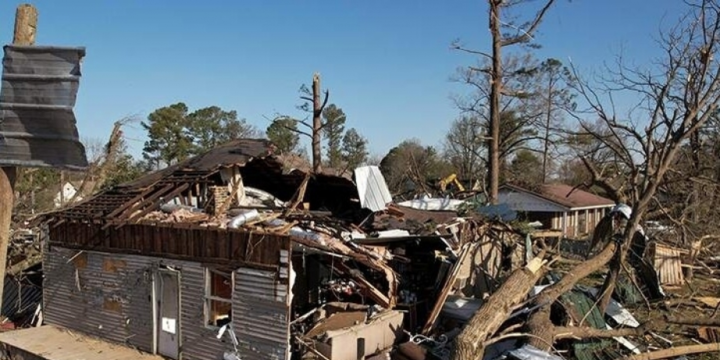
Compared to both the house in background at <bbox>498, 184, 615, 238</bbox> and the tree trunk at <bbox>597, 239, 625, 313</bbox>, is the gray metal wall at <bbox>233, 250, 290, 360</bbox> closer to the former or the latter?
the tree trunk at <bbox>597, 239, 625, 313</bbox>

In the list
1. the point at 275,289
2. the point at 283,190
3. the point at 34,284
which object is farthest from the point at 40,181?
the point at 275,289

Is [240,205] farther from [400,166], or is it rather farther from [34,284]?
[400,166]

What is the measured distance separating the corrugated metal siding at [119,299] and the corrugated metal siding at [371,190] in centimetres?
481

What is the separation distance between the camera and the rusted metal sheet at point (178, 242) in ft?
35.7

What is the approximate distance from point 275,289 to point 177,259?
2805 mm

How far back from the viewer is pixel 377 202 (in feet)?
49.1

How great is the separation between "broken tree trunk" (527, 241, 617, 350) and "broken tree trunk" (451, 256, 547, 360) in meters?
0.37

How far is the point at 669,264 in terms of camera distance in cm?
1844

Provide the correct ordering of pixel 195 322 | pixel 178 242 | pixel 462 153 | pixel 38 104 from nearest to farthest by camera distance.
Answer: pixel 38 104
pixel 195 322
pixel 178 242
pixel 462 153

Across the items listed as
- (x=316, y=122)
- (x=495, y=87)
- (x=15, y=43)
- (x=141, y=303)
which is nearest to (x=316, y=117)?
(x=316, y=122)

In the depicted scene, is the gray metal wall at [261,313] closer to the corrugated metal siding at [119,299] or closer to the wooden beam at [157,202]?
the corrugated metal siding at [119,299]

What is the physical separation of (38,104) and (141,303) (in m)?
10.5

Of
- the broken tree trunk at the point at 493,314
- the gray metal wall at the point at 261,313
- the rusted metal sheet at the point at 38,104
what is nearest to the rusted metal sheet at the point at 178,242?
the gray metal wall at the point at 261,313

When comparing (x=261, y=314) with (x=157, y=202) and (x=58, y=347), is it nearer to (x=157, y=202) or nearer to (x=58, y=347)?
(x=157, y=202)
